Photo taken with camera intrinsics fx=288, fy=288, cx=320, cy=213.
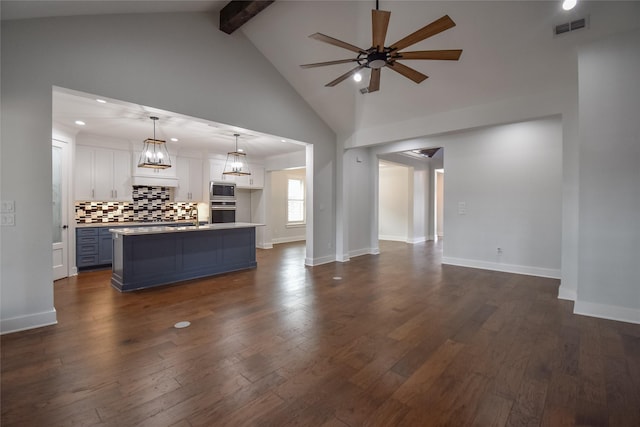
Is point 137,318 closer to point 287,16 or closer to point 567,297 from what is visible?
point 287,16

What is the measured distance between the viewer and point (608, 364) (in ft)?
7.31

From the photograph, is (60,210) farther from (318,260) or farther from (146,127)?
(318,260)

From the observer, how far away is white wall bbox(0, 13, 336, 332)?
2719 mm

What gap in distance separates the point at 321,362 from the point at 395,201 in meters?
8.06

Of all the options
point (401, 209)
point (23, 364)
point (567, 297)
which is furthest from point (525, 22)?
point (401, 209)

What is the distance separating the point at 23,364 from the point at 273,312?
6.74ft

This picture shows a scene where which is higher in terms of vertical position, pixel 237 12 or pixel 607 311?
pixel 237 12

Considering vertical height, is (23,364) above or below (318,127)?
below

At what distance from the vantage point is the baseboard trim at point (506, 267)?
4848 mm

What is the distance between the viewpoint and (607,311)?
3.13 meters

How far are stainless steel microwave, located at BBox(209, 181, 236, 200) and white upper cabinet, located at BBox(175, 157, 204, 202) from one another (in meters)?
0.21

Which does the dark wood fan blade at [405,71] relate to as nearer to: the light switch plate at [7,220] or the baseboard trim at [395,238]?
the light switch plate at [7,220]

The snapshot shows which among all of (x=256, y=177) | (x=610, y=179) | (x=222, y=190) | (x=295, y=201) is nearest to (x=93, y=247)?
(x=222, y=190)

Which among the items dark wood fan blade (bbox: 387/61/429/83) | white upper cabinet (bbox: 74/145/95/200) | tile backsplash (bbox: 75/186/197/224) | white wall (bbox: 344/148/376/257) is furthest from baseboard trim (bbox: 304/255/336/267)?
white upper cabinet (bbox: 74/145/95/200)
